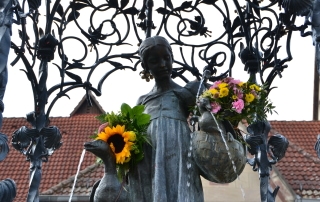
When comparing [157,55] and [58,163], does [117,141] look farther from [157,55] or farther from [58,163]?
[58,163]

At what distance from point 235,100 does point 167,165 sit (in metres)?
0.61

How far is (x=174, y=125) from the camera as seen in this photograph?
14.7ft

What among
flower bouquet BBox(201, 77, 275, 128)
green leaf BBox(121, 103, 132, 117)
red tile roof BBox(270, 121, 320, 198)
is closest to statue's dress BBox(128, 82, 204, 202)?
green leaf BBox(121, 103, 132, 117)

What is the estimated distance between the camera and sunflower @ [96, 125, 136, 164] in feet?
14.2

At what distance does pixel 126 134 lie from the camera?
436cm

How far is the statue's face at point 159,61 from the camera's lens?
4.58 meters

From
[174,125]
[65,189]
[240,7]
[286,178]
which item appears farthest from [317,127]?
[174,125]

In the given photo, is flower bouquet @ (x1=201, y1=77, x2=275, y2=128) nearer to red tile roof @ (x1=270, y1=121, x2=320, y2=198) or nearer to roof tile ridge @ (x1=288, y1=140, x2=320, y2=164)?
red tile roof @ (x1=270, y1=121, x2=320, y2=198)

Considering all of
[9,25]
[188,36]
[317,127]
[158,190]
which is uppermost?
[317,127]

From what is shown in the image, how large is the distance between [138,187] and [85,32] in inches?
77.6

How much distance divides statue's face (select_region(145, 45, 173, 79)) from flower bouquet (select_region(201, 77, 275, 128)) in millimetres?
344

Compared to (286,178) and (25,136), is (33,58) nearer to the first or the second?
(25,136)

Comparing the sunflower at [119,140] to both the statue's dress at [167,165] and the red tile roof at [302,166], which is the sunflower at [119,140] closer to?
the statue's dress at [167,165]

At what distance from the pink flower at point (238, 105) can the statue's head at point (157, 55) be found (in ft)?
1.86
